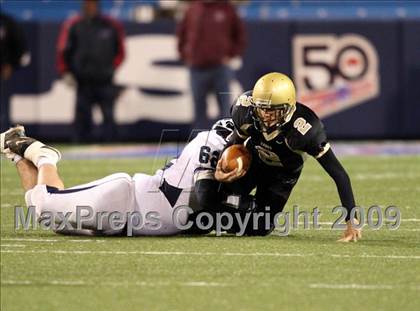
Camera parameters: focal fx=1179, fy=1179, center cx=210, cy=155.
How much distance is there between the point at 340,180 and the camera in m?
6.69

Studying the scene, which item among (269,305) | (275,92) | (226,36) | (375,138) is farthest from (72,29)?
(269,305)

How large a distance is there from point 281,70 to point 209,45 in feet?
4.31

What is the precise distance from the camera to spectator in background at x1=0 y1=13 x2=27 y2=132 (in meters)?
13.8

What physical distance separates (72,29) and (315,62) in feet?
9.51

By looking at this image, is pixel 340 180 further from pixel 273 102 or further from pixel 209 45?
pixel 209 45

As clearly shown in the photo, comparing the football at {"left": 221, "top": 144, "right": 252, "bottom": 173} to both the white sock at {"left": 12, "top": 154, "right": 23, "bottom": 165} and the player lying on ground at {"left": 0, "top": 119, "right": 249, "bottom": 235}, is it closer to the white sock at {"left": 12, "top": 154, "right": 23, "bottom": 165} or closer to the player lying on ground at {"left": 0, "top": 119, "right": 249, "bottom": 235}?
the player lying on ground at {"left": 0, "top": 119, "right": 249, "bottom": 235}

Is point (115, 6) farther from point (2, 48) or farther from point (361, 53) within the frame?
point (361, 53)

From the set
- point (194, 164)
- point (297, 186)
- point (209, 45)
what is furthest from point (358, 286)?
point (209, 45)

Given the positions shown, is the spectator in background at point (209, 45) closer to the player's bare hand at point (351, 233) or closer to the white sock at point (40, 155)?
the white sock at point (40, 155)

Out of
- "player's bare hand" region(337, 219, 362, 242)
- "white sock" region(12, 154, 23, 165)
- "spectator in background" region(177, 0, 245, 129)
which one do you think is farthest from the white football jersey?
"spectator in background" region(177, 0, 245, 129)

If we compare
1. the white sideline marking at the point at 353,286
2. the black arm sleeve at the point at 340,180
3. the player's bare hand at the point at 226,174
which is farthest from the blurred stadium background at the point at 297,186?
the player's bare hand at the point at 226,174

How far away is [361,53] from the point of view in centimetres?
A: 1408

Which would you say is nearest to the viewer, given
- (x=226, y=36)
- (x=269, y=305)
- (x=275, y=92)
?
(x=269, y=305)

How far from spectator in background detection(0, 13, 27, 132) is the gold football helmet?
7531mm
